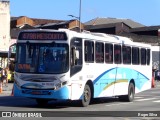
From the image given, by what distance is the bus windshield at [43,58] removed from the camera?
18094 mm

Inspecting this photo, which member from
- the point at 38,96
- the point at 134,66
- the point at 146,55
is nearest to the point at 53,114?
the point at 38,96

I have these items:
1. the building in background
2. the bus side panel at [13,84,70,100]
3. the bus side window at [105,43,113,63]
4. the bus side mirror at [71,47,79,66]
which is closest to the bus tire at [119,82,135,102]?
the bus side window at [105,43,113,63]

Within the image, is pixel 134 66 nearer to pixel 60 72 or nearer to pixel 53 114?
pixel 60 72

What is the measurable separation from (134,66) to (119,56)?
2.04 metres

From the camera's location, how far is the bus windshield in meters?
18.1

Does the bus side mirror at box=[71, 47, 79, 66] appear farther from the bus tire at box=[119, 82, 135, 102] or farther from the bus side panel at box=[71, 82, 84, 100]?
the bus tire at box=[119, 82, 135, 102]

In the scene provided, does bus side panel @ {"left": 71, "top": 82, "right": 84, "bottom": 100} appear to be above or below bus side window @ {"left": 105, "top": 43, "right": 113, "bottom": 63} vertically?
below

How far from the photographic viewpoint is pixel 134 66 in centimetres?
2438

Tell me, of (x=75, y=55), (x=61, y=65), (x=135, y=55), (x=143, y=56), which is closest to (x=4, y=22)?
(x=143, y=56)

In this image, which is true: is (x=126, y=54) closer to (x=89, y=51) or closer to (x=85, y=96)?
(x=89, y=51)

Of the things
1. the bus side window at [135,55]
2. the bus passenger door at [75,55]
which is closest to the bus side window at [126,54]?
the bus side window at [135,55]

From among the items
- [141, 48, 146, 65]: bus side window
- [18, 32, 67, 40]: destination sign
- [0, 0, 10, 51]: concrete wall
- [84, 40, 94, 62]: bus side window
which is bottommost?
[141, 48, 146, 65]: bus side window

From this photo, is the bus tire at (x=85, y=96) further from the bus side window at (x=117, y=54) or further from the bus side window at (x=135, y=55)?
the bus side window at (x=135, y=55)

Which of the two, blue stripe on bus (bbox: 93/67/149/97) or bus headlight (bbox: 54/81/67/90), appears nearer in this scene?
bus headlight (bbox: 54/81/67/90)
